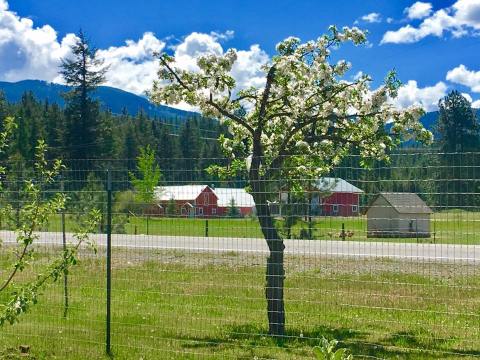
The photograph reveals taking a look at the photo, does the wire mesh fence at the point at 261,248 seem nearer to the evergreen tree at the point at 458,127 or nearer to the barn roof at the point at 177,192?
the barn roof at the point at 177,192

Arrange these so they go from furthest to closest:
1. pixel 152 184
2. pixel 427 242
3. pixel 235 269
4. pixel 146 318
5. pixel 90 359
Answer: pixel 235 269 → pixel 146 318 → pixel 152 184 → pixel 90 359 → pixel 427 242

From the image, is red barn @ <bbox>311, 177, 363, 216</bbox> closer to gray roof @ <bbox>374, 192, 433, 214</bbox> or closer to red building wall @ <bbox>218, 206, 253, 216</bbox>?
gray roof @ <bbox>374, 192, 433, 214</bbox>

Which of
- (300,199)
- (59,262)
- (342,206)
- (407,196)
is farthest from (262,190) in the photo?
(59,262)

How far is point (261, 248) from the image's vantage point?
32.0ft

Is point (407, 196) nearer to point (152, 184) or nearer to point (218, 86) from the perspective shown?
point (152, 184)

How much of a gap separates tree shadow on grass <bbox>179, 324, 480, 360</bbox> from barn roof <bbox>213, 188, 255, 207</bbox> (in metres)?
1.86

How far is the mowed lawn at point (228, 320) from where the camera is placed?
9.12 metres

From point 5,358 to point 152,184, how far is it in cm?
297

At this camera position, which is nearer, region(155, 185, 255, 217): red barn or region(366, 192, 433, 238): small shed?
region(366, 192, 433, 238): small shed

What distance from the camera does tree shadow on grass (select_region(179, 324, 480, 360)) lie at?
8852 millimetres

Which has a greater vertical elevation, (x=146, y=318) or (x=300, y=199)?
(x=300, y=199)

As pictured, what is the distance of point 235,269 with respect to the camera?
43.8 ft

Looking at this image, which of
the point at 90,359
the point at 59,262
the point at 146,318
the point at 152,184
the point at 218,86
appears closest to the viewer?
the point at 59,262

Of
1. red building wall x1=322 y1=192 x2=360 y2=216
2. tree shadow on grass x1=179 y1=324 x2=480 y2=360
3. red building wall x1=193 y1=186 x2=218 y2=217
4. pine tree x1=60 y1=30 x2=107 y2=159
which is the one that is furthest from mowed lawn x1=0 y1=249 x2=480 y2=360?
pine tree x1=60 y1=30 x2=107 y2=159
